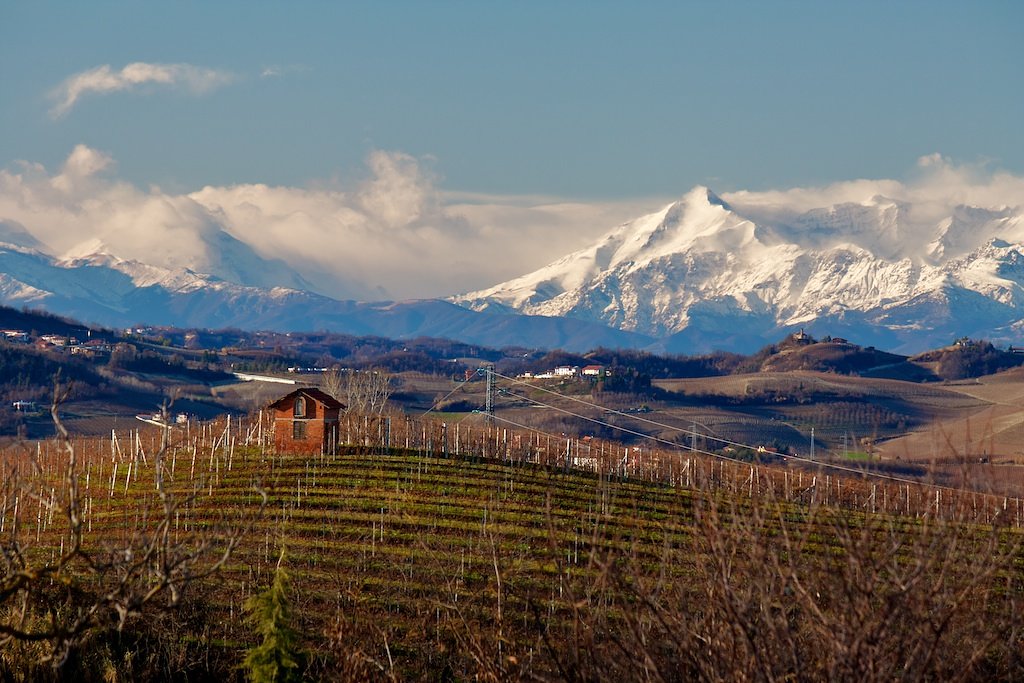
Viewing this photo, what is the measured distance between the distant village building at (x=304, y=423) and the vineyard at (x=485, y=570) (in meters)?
1.30

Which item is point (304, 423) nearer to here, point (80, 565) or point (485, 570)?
point (80, 565)

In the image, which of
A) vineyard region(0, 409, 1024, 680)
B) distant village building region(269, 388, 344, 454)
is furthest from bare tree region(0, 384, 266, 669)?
distant village building region(269, 388, 344, 454)

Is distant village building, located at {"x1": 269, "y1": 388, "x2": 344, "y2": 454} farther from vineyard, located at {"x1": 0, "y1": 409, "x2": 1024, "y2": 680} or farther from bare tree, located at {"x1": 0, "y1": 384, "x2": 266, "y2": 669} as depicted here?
bare tree, located at {"x1": 0, "y1": 384, "x2": 266, "y2": 669}

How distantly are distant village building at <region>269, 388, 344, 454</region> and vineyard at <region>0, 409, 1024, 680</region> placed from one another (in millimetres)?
1304

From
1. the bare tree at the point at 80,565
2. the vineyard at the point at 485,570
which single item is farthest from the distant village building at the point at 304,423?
the bare tree at the point at 80,565

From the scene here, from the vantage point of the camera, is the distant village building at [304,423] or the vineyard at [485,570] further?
the distant village building at [304,423]

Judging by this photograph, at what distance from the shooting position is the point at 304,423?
6562 centimetres

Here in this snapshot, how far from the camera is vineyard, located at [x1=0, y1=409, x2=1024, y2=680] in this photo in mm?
16891

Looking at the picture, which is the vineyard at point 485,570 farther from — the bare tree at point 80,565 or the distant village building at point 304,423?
the distant village building at point 304,423

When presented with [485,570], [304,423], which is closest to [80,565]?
[485,570]

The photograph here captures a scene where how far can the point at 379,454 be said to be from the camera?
65250mm

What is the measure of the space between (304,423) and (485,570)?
2396cm

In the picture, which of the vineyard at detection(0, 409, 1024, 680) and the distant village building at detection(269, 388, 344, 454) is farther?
the distant village building at detection(269, 388, 344, 454)

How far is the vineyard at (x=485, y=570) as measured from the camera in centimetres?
1689
